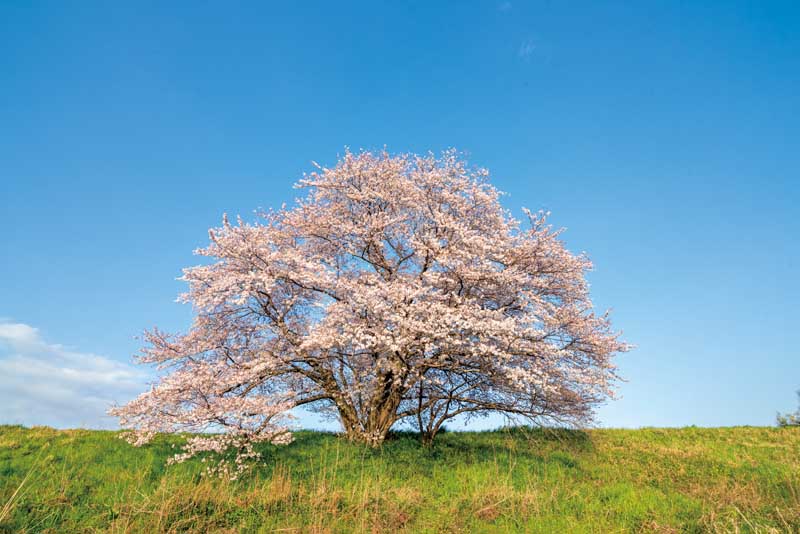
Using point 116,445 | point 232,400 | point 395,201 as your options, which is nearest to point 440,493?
point 232,400

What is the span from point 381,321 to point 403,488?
4.81m

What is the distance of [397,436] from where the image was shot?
65.7ft

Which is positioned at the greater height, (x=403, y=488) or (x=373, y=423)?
(x=373, y=423)

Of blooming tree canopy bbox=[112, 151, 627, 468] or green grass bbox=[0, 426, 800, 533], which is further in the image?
blooming tree canopy bbox=[112, 151, 627, 468]

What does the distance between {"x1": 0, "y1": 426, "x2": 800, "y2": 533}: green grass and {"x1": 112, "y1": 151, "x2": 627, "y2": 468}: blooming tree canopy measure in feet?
4.71

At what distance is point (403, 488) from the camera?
515 inches

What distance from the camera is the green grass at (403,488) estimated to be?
37.6 ft

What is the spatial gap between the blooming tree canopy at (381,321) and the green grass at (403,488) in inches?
56.6

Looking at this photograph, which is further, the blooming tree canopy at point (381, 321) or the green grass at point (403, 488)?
the blooming tree canopy at point (381, 321)

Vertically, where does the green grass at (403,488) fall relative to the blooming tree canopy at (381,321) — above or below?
below

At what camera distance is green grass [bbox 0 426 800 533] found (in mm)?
11469

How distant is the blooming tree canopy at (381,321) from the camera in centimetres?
1579

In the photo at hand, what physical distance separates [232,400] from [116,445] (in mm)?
5649

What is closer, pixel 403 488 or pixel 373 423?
pixel 403 488
